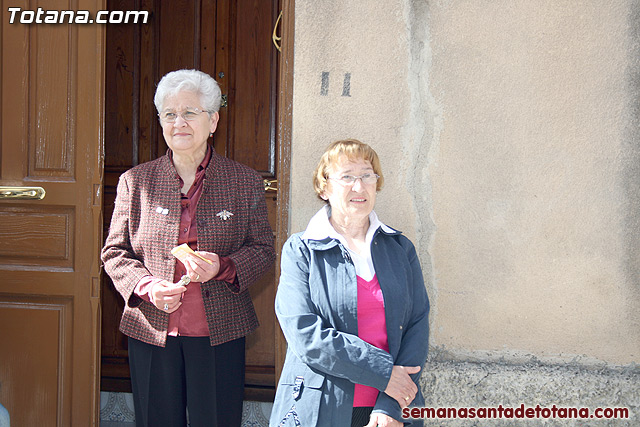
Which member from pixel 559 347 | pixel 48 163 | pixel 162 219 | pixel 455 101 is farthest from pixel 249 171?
pixel 559 347

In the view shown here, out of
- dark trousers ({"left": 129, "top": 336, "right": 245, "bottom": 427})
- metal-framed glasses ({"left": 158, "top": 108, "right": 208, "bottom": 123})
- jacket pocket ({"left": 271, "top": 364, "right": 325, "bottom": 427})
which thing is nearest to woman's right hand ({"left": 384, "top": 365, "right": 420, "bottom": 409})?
jacket pocket ({"left": 271, "top": 364, "right": 325, "bottom": 427})

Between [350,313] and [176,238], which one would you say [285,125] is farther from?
[350,313]

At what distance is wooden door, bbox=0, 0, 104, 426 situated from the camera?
2924mm

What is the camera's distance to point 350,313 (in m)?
1.90

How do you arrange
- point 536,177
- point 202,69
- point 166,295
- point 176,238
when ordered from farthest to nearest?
point 202,69
point 536,177
point 176,238
point 166,295

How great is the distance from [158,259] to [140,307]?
0.71 ft

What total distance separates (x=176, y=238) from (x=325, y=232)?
2.07ft

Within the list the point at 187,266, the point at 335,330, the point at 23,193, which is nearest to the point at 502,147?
the point at 335,330

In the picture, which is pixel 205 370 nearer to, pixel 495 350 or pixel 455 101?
pixel 495 350

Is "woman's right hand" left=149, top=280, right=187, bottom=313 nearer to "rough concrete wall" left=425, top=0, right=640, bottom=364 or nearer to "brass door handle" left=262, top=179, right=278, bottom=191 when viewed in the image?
"rough concrete wall" left=425, top=0, right=640, bottom=364

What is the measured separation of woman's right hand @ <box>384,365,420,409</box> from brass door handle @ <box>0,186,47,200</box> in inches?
81.6

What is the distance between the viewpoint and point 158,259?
2.28 metres

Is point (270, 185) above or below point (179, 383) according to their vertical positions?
above

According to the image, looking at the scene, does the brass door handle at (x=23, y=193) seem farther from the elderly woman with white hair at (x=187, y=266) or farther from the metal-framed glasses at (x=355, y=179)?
the metal-framed glasses at (x=355, y=179)
